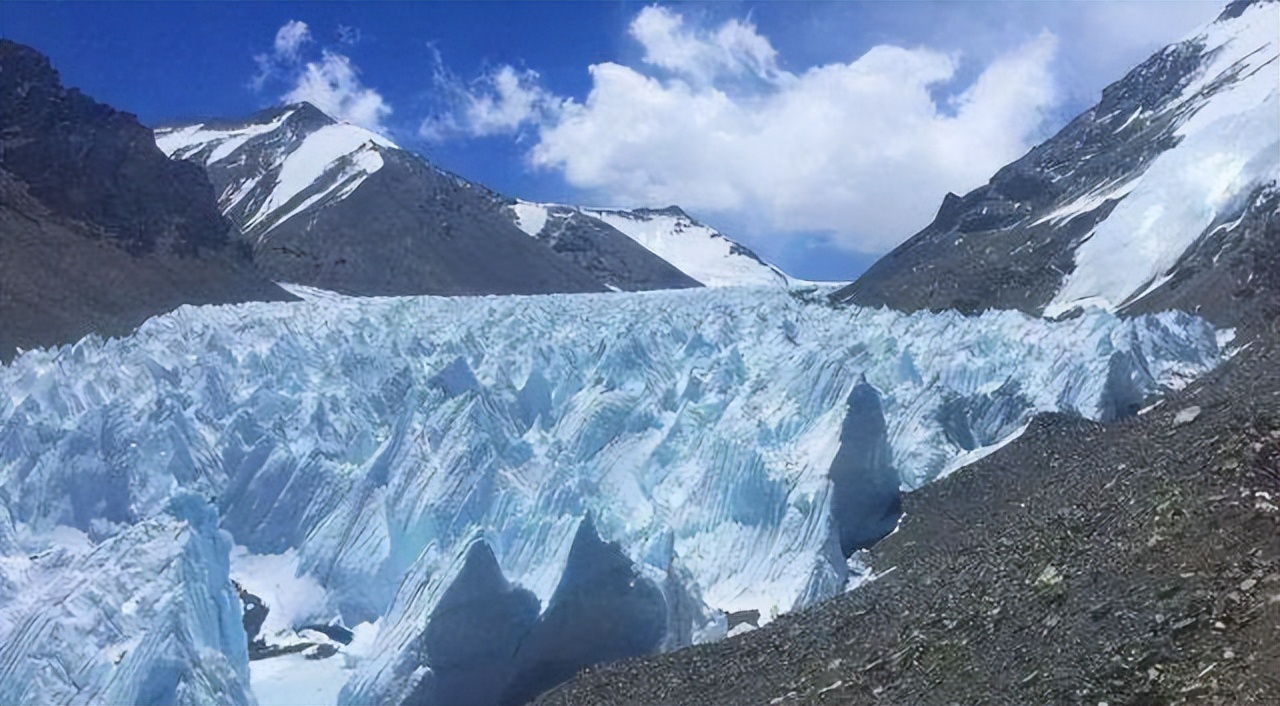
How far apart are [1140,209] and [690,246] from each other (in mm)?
85418

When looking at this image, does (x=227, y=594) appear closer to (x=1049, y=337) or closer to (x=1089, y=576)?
(x=1089, y=576)

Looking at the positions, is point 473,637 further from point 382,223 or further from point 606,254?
point 606,254

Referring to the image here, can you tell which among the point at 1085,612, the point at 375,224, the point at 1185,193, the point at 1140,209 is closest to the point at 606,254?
the point at 375,224

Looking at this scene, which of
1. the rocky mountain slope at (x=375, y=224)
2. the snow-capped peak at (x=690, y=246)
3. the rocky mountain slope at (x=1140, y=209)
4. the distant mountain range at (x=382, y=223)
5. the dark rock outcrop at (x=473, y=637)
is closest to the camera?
the dark rock outcrop at (x=473, y=637)

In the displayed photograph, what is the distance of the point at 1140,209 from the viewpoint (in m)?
38.8

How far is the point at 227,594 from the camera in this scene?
13.3m

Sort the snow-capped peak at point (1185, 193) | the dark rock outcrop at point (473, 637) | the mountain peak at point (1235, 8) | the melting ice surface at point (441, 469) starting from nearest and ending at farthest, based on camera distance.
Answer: the melting ice surface at point (441, 469), the dark rock outcrop at point (473, 637), the snow-capped peak at point (1185, 193), the mountain peak at point (1235, 8)

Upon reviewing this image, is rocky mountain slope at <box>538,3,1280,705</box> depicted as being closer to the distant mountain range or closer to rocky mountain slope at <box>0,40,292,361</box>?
rocky mountain slope at <box>0,40,292,361</box>

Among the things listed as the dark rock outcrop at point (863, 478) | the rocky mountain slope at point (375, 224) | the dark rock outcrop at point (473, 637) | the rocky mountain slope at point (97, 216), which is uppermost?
the rocky mountain slope at point (375, 224)

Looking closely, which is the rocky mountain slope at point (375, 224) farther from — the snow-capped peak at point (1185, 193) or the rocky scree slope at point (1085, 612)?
the rocky scree slope at point (1085, 612)

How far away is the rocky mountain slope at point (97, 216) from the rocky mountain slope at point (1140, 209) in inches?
974

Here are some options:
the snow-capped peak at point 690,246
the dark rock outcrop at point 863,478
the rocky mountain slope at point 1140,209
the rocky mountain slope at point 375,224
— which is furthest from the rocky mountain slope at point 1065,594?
the snow-capped peak at point 690,246

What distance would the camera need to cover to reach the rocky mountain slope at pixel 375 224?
70625mm

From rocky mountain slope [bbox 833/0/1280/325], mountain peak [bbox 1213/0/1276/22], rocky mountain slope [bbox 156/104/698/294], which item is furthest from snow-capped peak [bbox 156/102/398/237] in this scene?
mountain peak [bbox 1213/0/1276/22]
